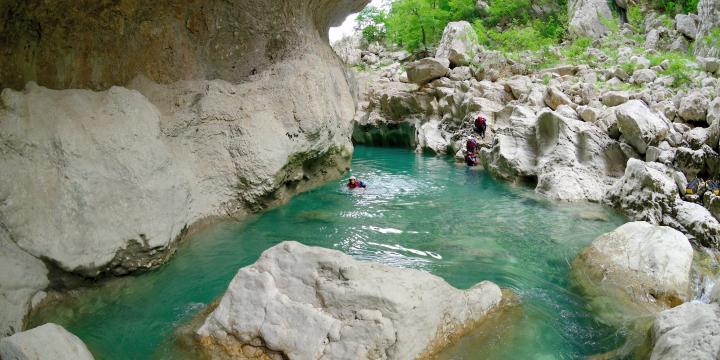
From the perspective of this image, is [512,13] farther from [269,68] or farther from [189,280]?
A: [189,280]

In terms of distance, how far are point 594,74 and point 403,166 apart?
7.81m

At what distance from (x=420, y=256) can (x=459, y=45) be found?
18412 millimetres

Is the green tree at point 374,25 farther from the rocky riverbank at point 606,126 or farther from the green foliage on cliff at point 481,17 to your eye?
the rocky riverbank at point 606,126

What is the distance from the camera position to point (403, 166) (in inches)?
685

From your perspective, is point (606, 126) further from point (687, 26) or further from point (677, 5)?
point (677, 5)

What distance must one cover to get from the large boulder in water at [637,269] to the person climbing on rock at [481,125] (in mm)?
10776

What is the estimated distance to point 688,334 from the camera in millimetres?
3711

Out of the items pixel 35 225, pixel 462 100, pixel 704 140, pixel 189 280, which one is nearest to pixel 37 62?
pixel 35 225

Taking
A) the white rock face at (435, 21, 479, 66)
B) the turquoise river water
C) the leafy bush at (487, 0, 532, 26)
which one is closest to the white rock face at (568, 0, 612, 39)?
the white rock face at (435, 21, 479, 66)

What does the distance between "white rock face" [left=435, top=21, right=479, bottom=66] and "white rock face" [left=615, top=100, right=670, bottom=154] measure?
12.0 m

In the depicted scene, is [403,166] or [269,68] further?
[403,166]

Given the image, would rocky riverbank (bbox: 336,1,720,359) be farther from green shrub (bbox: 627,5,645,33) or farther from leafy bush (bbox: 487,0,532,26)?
leafy bush (bbox: 487,0,532,26)

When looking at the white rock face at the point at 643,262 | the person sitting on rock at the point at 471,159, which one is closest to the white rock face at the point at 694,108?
the white rock face at the point at 643,262

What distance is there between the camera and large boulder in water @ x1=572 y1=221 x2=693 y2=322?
581 cm
